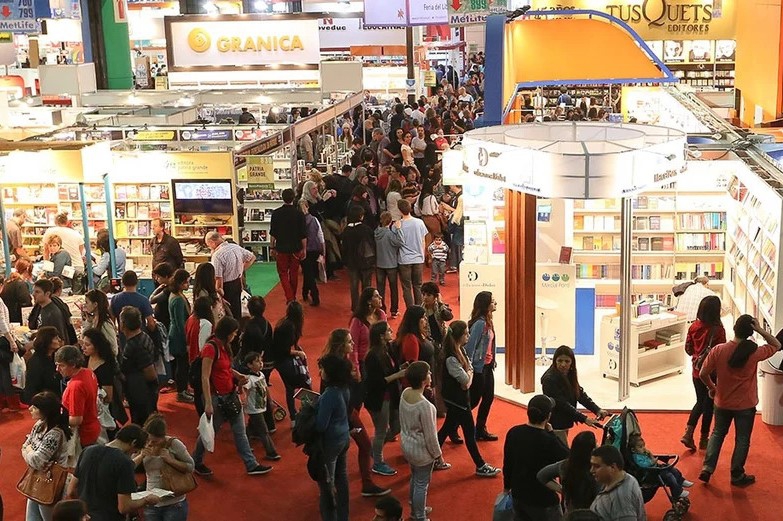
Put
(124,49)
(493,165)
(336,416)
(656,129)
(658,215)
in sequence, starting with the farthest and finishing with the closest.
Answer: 1. (124,49)
2. (658,215)
3. (656,129)
4. (493,165)
5. (336,416)

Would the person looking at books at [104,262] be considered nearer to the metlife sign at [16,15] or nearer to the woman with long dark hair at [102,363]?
the woman with long dark hair at [102,363]

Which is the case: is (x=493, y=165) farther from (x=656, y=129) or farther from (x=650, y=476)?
(x=650, y=476)

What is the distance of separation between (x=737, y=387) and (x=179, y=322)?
4.53m

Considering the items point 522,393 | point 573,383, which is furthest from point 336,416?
point 522,393

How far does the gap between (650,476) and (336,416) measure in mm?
1993

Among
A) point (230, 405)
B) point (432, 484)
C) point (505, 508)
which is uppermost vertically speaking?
point (230, 405)

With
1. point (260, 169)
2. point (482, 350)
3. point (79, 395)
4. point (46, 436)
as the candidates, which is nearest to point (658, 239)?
point (482, 350)

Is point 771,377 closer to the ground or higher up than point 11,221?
closer to the ground

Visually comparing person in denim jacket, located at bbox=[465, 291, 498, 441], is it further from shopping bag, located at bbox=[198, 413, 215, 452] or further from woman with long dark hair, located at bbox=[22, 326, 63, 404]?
woman with long dark hair, located at bbox=[22, 326, 63, 404]

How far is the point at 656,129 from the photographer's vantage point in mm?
9422

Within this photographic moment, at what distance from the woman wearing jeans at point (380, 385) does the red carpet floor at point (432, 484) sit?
0.66ft

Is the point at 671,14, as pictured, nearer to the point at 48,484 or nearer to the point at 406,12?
the point at 406,12

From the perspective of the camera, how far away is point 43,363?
803 centimetres

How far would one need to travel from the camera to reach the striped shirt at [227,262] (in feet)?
36.0
